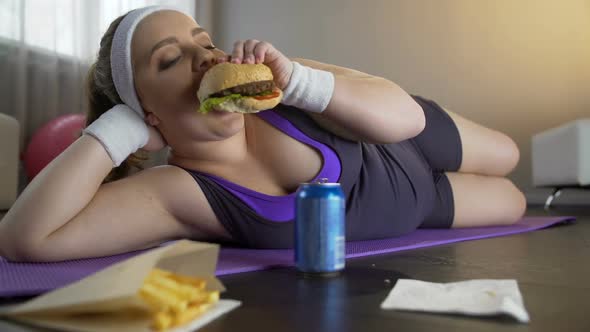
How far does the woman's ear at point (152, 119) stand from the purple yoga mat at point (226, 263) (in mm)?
286

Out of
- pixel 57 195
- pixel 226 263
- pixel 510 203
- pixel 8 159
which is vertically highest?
pixel 57 195

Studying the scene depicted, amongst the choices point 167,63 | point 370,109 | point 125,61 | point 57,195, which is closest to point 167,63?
point 167,63

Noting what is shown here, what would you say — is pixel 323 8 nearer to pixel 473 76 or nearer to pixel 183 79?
pixel 473 76

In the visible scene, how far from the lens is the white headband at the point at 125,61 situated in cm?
115

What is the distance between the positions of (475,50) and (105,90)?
2942 millimetres

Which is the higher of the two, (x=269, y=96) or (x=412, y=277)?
(x=269, y=96)

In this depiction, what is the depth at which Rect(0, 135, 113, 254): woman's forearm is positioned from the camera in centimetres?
102

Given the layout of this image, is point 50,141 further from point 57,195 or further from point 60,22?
point 57,195

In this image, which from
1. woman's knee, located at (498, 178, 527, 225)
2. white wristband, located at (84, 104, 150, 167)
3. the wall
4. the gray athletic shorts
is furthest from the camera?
the wall

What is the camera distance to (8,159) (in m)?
2.64

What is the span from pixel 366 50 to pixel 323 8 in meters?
0.48

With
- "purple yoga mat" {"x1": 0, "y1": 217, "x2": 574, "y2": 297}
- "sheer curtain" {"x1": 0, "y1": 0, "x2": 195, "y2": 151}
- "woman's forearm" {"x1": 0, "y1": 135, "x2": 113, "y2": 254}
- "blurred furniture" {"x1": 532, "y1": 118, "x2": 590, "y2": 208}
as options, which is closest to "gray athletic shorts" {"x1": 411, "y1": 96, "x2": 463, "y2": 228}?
"purple yoga mat" {"x1": 0, "y1": 217, "x2": 574, "y2": 297}

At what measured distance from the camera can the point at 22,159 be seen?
2.94m

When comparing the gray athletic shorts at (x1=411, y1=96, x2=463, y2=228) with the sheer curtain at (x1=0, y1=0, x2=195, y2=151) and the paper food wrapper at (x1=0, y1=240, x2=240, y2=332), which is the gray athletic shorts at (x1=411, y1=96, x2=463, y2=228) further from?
the sheer curtain at (x1=0, y1=0, x2=195, y2=151)
